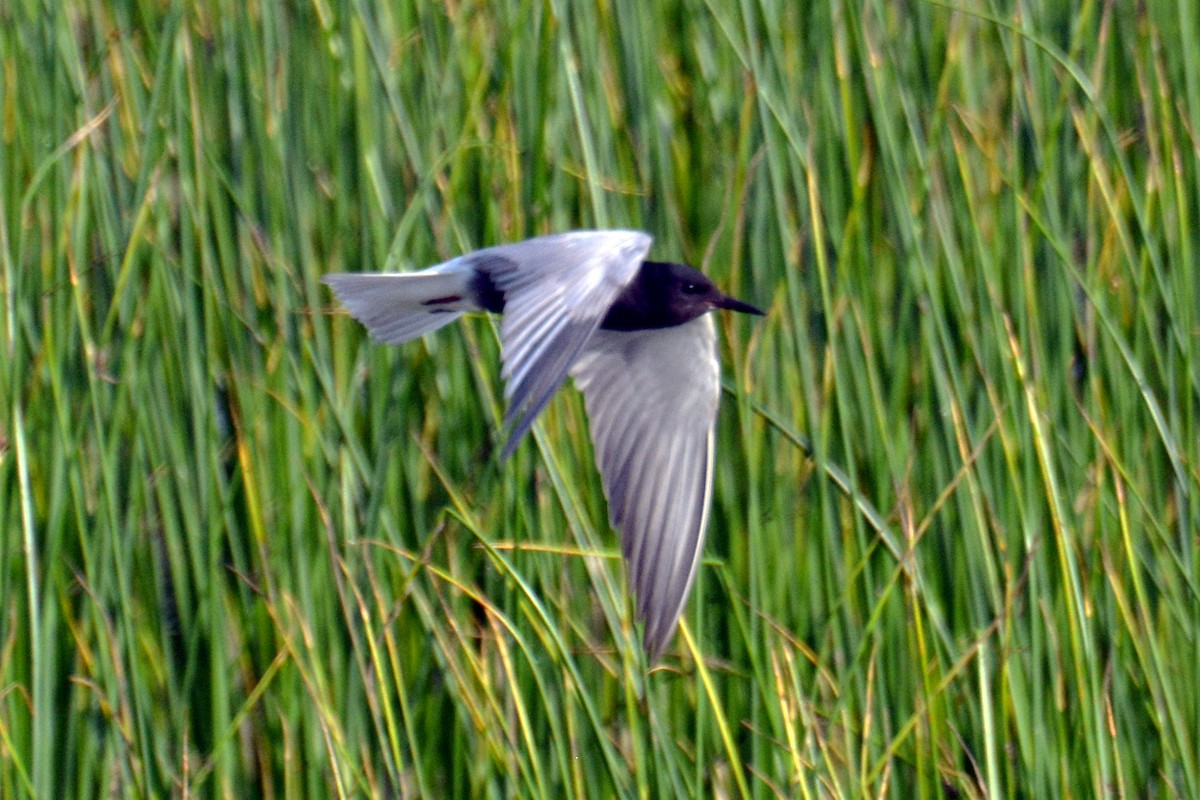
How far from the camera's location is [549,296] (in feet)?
5.69

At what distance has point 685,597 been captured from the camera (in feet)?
5.73

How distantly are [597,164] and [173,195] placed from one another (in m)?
0.49

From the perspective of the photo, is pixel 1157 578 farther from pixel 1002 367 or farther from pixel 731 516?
pixel 731 516

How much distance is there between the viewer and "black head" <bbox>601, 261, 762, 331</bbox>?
2.01 metres

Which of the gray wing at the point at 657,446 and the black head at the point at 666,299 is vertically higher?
the black head at the point at 666,299

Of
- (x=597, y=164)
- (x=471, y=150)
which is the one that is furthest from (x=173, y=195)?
(x=597, y=164)

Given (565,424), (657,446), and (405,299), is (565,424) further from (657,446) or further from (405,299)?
(405,299)

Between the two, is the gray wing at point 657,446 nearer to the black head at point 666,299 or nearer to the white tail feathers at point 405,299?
the black head at point 666,299

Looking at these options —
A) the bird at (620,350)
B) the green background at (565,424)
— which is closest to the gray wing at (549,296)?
the bird at (620,350)

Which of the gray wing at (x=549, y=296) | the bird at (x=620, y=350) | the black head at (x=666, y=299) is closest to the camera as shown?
the gray wing at (x=549, y=296)

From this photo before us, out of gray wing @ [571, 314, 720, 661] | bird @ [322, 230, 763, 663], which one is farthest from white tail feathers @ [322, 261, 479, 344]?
gray wing @ [571, 314, 720, 661]

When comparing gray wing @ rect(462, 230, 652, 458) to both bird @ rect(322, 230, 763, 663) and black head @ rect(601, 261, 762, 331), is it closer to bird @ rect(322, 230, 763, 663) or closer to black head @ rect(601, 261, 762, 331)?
bird @ rect(322, 230, 763, 663)

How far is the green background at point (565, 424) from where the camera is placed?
6.01ft

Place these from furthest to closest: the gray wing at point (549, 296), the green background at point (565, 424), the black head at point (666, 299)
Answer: the black head at point (666, 299) < the green background at point (565, 424) < the gray wing at point (549, 296)
